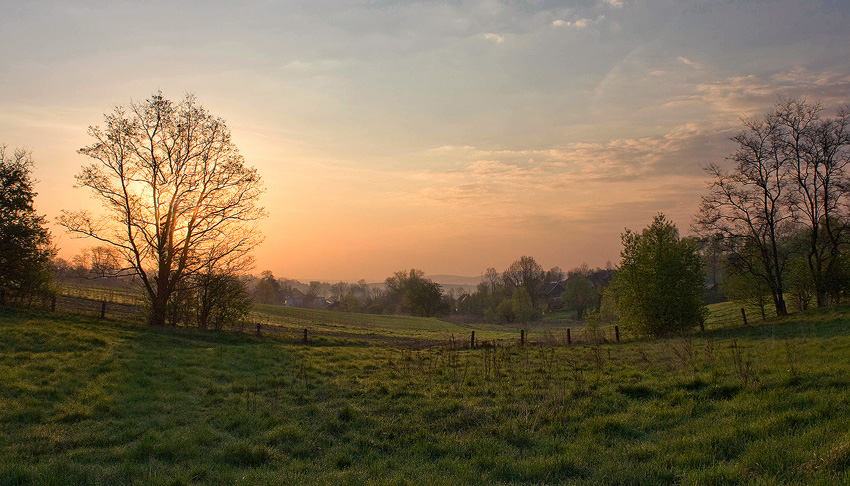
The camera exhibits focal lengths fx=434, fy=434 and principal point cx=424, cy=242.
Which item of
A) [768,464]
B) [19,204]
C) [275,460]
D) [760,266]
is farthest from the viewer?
[760,266]

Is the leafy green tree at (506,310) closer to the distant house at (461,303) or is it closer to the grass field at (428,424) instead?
the distant house at (461,303)

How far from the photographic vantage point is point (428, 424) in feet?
25.5

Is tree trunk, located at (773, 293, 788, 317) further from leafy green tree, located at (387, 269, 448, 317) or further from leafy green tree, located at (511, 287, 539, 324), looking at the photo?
leafy green tree, located at (387, 269, 448, 317)

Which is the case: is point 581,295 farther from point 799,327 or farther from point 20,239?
point 20,239

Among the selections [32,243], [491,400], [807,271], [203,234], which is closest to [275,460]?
[491,400]

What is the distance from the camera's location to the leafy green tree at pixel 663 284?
89.8ft

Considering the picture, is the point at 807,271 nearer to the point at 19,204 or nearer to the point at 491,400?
the point at 491,400

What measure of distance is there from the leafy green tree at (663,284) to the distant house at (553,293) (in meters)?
71.7

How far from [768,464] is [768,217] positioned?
33.8 meters

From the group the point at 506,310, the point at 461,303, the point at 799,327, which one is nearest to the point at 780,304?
the point at 799,327

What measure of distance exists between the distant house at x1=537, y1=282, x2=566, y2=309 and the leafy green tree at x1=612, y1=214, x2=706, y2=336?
235 feet

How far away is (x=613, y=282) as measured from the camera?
30656mm

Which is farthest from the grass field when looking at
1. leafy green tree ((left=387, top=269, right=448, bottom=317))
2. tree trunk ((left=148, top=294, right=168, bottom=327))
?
leafy green tree ((left=387, top=269, right=448, bottom=317))

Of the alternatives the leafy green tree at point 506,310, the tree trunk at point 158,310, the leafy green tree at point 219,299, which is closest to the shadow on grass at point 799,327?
the leafy green tree at point 219,299
